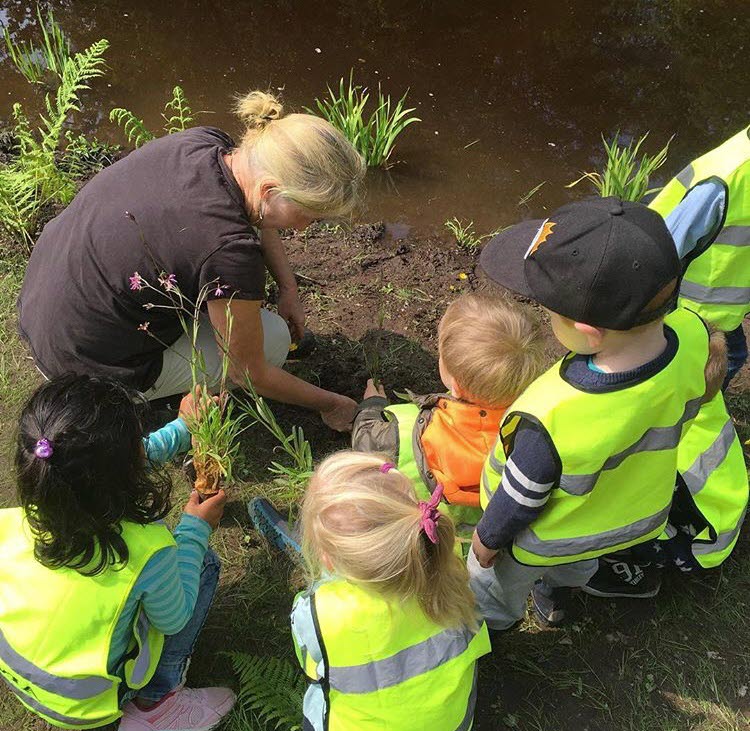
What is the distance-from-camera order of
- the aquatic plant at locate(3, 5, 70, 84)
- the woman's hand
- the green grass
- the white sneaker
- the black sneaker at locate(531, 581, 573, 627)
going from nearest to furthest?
the white sneaker → the green grass → the black sneaker at locate(531, 581, 573, 627) → the woman's hand → the aquatic plant at locate(3, 5, 70, 84)

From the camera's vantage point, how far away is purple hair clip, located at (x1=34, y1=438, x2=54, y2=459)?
1421 millimetres

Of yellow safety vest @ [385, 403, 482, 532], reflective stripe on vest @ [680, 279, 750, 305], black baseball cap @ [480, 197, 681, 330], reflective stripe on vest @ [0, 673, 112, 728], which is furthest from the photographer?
reflective stripe on vest @ [680, 279, 750, 305]

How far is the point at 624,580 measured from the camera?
2334 millimetres

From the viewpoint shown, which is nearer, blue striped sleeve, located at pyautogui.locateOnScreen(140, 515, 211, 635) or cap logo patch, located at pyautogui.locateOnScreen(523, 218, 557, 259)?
cap logo patch, located at pyautogui.locateOnScreen(523, 218, 557, 259)

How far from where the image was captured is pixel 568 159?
4.43 metres

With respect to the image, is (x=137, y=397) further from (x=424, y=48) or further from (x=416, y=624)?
(x=424, y=48)

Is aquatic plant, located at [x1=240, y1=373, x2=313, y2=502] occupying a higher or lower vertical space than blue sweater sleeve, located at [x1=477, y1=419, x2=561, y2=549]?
lower

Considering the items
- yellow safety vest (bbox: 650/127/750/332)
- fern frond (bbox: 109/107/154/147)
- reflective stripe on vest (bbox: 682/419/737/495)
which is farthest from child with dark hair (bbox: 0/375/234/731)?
fern frond (bbox: 109/107/154/147)

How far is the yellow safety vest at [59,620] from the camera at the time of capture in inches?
62.9

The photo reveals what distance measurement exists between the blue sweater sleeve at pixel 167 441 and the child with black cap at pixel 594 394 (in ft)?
3.39

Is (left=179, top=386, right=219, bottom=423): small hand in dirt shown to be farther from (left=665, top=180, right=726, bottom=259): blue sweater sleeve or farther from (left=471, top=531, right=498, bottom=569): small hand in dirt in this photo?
(left=665, top=180, right=726, bottom=259): blue sweater sleeve

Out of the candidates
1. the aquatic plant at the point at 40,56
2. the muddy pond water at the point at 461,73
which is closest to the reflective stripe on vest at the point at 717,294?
the muddy pond water at the point at 461,73

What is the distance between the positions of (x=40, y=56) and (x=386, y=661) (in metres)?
4.63

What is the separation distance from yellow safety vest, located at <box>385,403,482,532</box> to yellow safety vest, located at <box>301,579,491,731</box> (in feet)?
1.58
